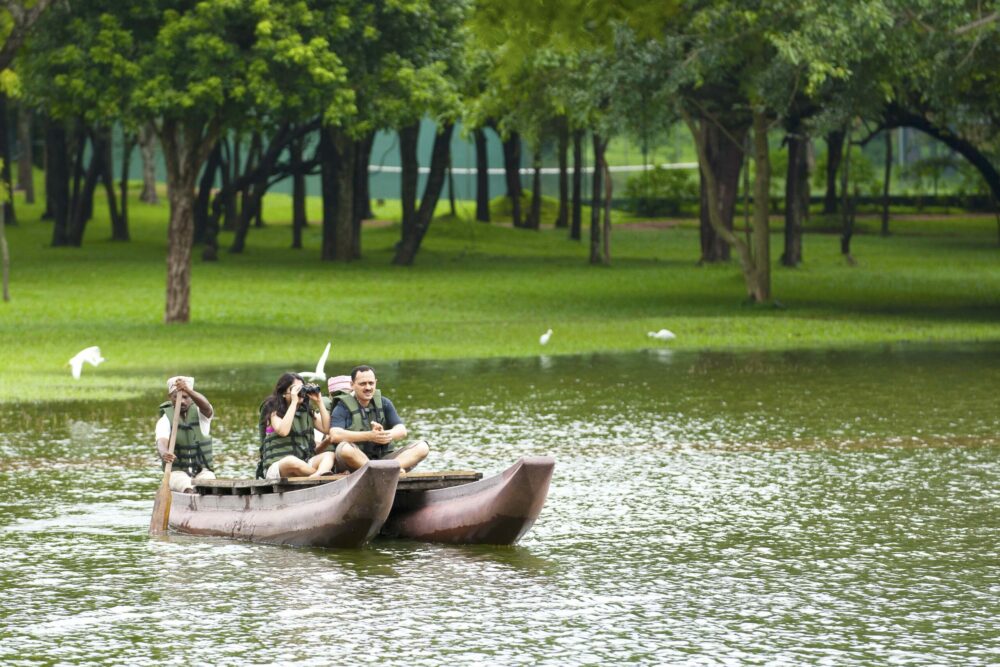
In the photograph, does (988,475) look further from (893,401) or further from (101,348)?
(101,348)

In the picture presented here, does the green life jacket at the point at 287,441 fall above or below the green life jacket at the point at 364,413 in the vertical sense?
below

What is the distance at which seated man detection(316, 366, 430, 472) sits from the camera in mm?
15789

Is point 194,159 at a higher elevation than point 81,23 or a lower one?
lower

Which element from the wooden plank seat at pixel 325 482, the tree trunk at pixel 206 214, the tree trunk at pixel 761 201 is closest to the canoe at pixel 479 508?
the wooden plank seat at pixel 325 482

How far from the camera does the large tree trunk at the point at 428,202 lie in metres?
57.2

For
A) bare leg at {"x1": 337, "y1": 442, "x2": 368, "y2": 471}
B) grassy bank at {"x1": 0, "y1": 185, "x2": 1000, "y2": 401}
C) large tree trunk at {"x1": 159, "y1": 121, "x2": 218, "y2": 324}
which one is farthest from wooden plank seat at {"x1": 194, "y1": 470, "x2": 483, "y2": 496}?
large tree trunk at {"x1": 159, "y1": 121, "x2": 218, "y2": 324}

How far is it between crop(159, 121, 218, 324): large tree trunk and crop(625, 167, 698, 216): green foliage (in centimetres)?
5173

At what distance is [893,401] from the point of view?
25078 mm

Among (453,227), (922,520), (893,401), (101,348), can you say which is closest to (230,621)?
(922,520)

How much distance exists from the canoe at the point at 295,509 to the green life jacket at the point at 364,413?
1.14 m

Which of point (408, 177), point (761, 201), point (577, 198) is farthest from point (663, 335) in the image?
point (577, 198)

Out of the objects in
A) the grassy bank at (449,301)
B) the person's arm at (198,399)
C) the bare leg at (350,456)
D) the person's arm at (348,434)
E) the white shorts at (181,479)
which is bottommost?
the grassy bank at (449,301)

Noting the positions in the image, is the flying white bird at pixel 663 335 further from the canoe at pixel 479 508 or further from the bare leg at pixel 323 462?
the canoe at pixel 479 508

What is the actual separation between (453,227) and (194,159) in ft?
119
